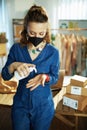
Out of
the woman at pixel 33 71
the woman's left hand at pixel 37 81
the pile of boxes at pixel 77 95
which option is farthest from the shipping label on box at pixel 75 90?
the woman's left hand at pixel 37 81

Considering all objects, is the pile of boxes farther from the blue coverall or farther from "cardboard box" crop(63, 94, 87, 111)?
the blue coverall

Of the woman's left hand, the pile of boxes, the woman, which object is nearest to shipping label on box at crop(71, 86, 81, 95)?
the pile of boxes

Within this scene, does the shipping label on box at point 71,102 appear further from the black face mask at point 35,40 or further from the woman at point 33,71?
the black face mask at point 35,40

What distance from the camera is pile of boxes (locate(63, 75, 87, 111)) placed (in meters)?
1.74

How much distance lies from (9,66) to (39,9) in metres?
0.36

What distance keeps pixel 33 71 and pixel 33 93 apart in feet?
0.42

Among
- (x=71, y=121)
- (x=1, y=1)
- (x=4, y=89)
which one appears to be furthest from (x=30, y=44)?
(x=1, y=1)

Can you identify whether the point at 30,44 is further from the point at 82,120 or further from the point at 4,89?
the point at 82,120

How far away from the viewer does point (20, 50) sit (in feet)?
4.10

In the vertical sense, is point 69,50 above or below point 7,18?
below

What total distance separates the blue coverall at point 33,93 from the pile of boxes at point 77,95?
53 cm

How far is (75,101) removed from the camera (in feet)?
5.73

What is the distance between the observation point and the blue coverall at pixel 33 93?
48.9 inches

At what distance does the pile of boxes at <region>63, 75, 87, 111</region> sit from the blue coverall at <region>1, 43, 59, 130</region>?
53 cm
